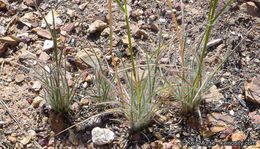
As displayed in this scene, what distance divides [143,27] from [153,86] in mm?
698

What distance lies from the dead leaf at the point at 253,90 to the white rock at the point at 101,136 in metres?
0.77

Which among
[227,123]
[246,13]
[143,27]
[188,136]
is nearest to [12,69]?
[143,27]

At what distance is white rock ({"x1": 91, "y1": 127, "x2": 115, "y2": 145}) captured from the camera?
144cm

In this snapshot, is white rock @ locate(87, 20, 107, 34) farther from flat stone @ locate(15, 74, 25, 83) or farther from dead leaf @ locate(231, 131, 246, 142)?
dead leaf @ locate(231, 131, 246, 142)

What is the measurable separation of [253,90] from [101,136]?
86cm

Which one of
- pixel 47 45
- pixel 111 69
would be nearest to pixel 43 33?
pixel 47 45

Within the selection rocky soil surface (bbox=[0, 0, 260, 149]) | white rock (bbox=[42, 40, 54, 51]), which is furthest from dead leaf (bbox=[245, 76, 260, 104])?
white rock (bbox=[42, 40, 54, 51])

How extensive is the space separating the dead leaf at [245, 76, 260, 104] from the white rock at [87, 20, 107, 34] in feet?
3.36

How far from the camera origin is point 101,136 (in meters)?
1.44

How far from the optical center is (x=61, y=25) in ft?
6.63

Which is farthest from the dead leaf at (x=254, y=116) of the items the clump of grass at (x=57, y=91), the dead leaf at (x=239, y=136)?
the clump of grass at (x=57, y=91)

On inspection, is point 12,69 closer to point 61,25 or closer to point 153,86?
point 61,25

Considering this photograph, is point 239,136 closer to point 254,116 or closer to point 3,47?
point 254,116

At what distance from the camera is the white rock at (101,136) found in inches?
56.7
